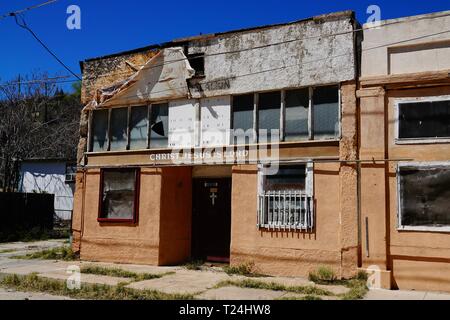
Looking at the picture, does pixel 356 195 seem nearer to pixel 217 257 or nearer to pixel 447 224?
pixel 447 224

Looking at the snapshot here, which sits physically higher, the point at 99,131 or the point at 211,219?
the point at 99,131

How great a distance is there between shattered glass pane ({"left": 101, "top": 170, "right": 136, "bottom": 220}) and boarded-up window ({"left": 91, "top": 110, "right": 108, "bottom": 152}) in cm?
82

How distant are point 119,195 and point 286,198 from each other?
4.69 metres

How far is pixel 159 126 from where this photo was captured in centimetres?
1240

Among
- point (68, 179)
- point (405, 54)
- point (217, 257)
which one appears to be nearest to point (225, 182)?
point (217, 257)

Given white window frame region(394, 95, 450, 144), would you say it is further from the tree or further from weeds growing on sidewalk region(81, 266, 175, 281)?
the tree

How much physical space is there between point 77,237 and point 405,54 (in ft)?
31.2

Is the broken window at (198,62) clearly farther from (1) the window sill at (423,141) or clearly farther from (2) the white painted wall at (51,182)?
(2) the white painted wall at (51,182)

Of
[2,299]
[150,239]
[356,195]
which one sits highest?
[356,195]

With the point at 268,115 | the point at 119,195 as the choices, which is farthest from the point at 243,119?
the point at 119,195

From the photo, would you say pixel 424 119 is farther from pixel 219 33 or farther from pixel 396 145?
pixel 219 33

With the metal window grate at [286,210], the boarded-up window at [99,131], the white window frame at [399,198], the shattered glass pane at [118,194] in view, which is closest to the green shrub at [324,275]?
the metal window grate at [286,210]

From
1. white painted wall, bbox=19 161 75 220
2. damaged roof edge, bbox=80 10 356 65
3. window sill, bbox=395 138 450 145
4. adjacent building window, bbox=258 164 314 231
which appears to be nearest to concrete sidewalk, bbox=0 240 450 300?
adjacent building window, bbox=258 164 314 231

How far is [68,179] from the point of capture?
88.4 ft
